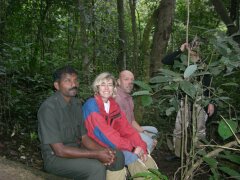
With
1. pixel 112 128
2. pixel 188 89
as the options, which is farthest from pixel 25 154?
pixel 188 89

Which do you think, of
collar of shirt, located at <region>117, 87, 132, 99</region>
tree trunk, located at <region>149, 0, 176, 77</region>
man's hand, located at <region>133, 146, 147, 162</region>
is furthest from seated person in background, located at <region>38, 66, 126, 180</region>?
tree trunk, located at <region>149, 0, 176, 77</region>

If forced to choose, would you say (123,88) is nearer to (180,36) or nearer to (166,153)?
(166,153)

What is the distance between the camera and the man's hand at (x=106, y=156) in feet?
10.0

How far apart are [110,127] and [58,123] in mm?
557

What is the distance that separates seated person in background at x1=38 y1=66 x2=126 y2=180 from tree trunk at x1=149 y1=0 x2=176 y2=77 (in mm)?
3122

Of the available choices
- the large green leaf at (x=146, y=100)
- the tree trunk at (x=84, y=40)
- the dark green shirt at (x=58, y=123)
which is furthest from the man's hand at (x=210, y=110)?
the large green leaf at (x=146, y=100)

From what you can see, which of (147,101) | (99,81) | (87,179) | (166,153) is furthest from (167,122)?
(147,101)

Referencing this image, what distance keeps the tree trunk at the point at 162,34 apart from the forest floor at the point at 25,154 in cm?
179

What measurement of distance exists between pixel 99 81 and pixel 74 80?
1.12ft

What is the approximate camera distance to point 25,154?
15.5 feet

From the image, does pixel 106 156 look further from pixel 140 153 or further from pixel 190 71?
pixel 190 71

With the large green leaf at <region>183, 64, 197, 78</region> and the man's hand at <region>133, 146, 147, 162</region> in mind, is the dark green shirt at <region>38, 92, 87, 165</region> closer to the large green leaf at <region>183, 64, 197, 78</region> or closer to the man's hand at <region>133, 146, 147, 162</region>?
the man's hand at <region>133, 146, 147, 162</region>

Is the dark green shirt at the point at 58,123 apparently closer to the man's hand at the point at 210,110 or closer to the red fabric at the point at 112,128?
the red fabric at the point at 112,128

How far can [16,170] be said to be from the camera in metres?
2.83
